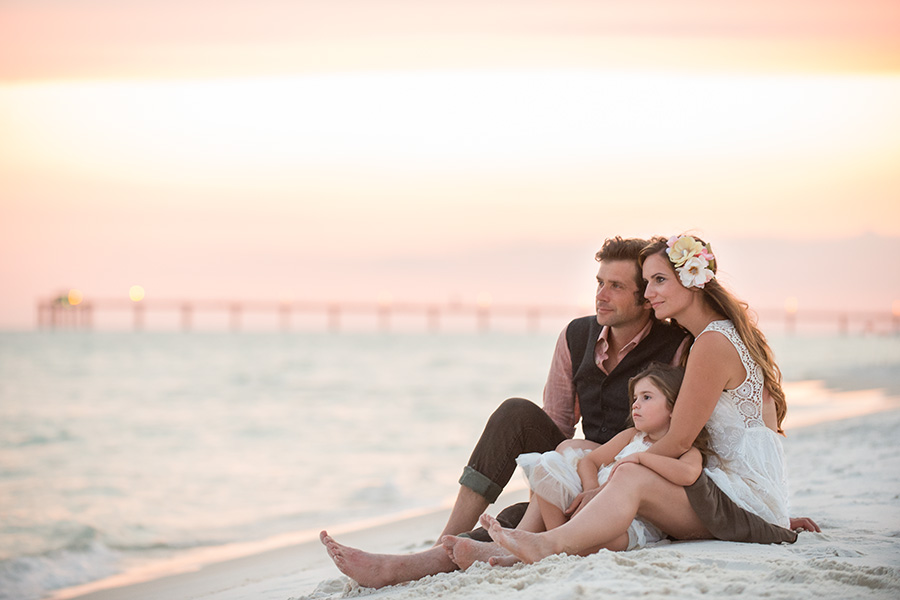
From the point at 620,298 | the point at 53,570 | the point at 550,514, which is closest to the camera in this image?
the point at 550,514

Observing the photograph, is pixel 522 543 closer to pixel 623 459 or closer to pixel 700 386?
pixel 623 459

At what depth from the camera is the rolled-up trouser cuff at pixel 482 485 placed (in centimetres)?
310

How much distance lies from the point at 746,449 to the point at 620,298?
0.67 m

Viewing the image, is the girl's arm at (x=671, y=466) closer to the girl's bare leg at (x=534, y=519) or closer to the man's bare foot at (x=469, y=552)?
the girl's bare leg at (x=534, y=519)

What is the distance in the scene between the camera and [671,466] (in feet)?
8.89

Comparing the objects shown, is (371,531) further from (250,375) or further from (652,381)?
(250,375)

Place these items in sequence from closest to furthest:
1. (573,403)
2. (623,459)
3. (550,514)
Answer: (623,459) < (550,514) < (573,403)

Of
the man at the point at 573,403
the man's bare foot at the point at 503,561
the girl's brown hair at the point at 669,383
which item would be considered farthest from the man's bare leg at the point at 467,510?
the girl's brown hair at the point at 669,383

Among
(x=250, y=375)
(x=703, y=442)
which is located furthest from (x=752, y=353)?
(x=250, y=375)

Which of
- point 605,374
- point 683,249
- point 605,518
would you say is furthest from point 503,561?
point 683,249

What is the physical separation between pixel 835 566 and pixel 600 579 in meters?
0.70

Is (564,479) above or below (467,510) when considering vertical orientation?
above

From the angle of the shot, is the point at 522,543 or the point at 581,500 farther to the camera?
the point at 581,500

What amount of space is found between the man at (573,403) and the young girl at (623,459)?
8.3 inches
